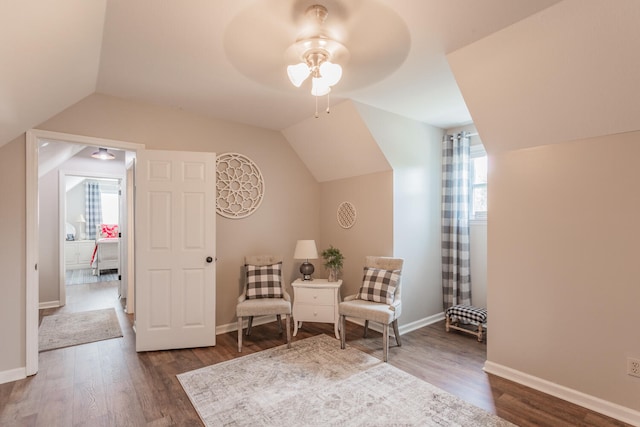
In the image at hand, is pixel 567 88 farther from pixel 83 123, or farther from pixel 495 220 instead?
pixel 83 123

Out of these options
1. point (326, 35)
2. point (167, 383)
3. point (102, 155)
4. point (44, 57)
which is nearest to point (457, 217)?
point (326, 35)

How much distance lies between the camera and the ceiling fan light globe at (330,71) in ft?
6.14

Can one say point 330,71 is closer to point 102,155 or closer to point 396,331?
point 396,331

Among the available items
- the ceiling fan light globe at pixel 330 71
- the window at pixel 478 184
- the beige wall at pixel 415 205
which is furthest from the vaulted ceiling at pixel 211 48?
the window at pixel 478 184

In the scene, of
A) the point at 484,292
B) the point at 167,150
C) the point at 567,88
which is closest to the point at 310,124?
the point at 167,150

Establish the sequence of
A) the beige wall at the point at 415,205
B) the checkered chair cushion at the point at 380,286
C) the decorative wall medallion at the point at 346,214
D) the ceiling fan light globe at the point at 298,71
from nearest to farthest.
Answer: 1. the ceiling fan light globe at the point at 298,71
2. the checkered chair cushion at the point at 380,286
3. the beige wall at the point at 415,205
4. the decorative wall medallion at the point at 346,214

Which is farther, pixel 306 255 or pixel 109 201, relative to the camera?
pixel 109 201

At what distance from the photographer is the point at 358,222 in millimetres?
3934

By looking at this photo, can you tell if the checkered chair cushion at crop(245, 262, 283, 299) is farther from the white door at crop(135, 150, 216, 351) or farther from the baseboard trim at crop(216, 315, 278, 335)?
the baseboard trim at crop(216, 315, 278, 335)

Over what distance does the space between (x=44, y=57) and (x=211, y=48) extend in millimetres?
956

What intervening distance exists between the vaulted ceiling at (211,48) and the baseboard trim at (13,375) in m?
1.85

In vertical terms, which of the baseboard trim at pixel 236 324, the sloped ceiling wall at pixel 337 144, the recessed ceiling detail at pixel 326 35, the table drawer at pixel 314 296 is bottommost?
the baseboard trim at pixel 236 324

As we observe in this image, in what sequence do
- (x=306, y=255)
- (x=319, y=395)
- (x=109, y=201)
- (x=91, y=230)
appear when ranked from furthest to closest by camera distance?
(x=109, y=201), (x=91, y=230), (x=306, y=255), (x=319, y=395)

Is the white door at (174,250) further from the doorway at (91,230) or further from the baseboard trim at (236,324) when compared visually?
the doorway at (91,230)
